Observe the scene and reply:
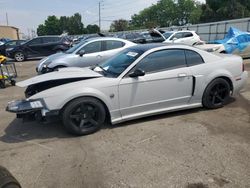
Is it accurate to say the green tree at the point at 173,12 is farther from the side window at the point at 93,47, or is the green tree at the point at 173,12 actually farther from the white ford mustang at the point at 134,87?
the white ford mustang at the point at 134,87

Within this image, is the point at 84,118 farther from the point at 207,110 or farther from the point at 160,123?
the point at 207,110

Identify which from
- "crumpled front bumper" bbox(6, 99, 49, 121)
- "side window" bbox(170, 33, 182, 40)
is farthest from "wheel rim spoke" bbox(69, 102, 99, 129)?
"side window" bbox(170, 33, 182, 40)

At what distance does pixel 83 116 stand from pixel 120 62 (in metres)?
1.38

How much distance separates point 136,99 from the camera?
4.79 m

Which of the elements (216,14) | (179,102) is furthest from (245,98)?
(216,14)

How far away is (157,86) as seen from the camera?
4895 millimetres

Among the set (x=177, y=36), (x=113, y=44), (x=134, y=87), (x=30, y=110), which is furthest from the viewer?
(x=177, y=36)

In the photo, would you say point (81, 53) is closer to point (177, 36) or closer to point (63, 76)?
point (63, 76)

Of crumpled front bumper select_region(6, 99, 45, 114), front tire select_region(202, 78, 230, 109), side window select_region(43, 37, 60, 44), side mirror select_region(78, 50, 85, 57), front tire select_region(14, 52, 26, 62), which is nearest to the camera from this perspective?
crumpled front bumper select_region(6, 99, 45, 114)

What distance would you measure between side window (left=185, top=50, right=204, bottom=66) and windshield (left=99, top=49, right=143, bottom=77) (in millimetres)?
990

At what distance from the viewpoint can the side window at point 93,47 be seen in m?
9.48

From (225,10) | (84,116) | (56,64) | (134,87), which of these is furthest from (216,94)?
(225,10)

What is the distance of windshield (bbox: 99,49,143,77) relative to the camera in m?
4.92

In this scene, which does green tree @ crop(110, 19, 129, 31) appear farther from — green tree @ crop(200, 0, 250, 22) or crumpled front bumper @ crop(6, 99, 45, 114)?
crumpled front bumper @ crop(6, 99, 45, 114)
